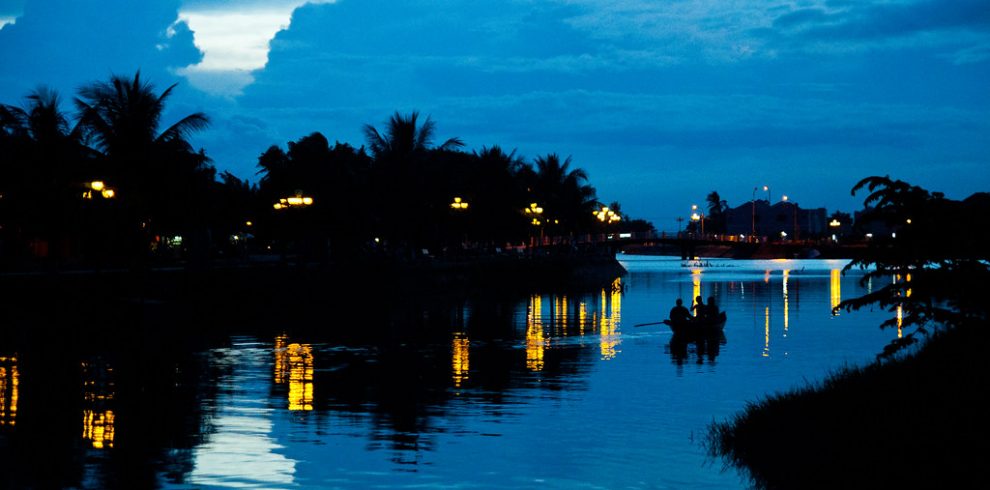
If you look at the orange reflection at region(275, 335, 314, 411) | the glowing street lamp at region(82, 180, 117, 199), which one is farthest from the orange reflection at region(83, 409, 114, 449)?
the glowing street lamp at region(82, 180, 117, 199)

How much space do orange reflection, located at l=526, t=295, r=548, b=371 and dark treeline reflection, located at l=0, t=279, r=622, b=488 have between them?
102 millimetres

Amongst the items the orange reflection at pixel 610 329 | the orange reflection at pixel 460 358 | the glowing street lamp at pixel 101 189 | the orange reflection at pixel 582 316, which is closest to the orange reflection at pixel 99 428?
the orange reflection at pixel 460 358

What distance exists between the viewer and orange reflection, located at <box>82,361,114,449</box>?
2052 centimetres

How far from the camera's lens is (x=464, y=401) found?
26.7 m

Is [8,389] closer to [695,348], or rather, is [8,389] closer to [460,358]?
[460,358]

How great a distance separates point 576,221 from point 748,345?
94.5m

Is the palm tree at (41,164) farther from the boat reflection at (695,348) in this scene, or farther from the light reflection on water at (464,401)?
the boat reflection at (695,348)

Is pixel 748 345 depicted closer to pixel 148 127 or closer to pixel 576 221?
pixel 148 127

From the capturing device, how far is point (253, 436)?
2102 centimetres

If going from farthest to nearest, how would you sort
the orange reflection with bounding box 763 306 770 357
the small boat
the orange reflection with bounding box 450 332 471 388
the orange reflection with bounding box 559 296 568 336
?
the orange reflection with bounding box 559 296 568 336
the small boat
the orange reflection with bounding box 763 306 770 357
the orange reflection with bounding box 450 332 471 388

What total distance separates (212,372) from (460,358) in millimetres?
8974

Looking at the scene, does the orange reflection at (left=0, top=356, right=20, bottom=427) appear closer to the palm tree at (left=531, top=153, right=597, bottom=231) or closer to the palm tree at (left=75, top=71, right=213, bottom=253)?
the palm tree at (left=75, top=71, right=213, bottom=253)

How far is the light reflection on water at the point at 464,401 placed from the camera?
1825 cm

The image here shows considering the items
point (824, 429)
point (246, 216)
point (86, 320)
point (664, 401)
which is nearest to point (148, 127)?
Answer: point (86, 320)
